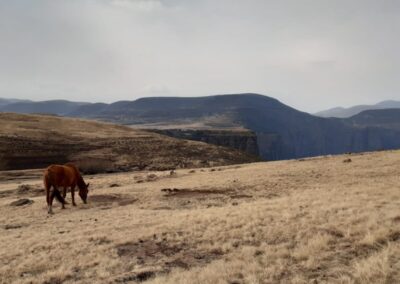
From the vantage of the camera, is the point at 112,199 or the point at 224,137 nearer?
the point at 112,199

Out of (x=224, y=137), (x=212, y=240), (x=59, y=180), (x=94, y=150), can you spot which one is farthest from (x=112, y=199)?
(x=224, y=137)

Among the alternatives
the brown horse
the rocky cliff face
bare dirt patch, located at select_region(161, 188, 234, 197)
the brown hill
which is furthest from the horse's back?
the rocky cliff face

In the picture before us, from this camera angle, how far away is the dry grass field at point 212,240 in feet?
35.9

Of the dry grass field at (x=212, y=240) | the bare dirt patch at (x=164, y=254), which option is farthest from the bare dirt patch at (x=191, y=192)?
the bare dirt patch at (x=164, y=254)

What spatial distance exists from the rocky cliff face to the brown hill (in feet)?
215

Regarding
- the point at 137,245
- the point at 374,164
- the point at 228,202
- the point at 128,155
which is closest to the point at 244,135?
the point at 128,155

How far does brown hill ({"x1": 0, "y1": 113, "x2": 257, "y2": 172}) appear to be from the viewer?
6875 centimetres

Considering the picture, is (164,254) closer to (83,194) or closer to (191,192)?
(83,194)

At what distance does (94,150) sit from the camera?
3044 inches

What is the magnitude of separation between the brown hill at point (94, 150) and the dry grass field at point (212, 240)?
42.5 meters

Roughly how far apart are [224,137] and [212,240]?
490 ft

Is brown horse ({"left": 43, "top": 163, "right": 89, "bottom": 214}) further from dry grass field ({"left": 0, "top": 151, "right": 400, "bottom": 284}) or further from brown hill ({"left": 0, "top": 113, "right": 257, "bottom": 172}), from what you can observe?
brown hill ({"left": 0, "top": 113, "right": 257, "bottom": 172})

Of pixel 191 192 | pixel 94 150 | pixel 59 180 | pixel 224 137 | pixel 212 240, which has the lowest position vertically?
pixel 191 192

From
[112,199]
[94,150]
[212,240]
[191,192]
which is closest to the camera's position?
[212,240]
